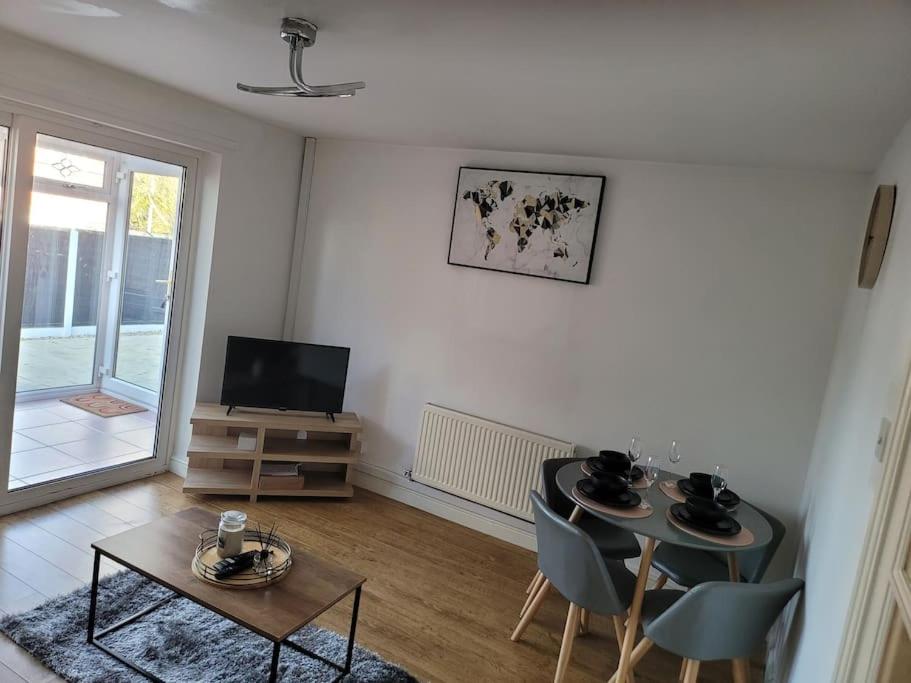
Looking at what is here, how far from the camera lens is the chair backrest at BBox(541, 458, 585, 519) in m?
3.09

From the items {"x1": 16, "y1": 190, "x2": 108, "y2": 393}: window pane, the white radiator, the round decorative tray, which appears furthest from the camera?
the white radiator

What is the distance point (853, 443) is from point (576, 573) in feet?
3.56

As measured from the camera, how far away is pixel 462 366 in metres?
4.09

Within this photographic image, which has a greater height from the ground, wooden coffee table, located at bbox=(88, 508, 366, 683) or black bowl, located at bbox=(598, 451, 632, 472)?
black bowl, located at bbox=(598, 451, 632, 472)

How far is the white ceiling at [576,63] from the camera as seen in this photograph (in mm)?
1646

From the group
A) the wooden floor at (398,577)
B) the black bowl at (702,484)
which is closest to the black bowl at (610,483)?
the black bowl at (702,484)

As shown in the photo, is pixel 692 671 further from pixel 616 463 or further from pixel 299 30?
pixel 299 30

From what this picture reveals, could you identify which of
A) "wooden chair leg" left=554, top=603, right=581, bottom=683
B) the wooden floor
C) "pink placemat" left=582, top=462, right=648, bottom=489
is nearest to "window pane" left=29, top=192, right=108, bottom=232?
the wooden floor

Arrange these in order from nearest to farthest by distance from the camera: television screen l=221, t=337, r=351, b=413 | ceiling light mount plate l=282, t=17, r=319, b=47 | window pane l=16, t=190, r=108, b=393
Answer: ceiling light mount plate l=282, t=17, r=319, b=47
window pane l=16, t=190, r=108, b=393
television screen l=221, t=337, r=351, b=413

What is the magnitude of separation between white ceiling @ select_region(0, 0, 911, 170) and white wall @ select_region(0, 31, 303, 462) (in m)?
0.21

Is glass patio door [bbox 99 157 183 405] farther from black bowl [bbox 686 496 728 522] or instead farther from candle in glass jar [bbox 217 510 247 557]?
black bowl [bbox 686 496 728 522]

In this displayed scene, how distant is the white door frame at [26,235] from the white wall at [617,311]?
0.91 metres

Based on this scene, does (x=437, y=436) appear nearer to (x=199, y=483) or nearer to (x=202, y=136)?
(x=199, y=483)

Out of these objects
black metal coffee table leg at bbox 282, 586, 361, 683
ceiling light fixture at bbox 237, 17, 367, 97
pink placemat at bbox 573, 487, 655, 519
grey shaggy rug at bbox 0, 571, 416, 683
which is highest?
ceiling light fixture at bbox 237, 17, 367, 97
